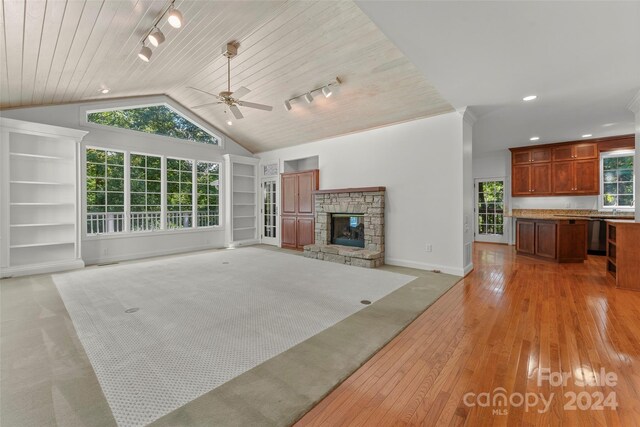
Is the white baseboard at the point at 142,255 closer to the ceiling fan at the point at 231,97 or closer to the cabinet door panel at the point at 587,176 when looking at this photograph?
the ceiling fan at the point at 231,97

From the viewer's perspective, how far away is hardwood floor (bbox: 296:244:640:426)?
153 cm

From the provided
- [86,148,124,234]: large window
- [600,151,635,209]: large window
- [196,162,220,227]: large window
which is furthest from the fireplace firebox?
[600,151,635,209]: large window

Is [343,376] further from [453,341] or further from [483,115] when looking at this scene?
[483,115]

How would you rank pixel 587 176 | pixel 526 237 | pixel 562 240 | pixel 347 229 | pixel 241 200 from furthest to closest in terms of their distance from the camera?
pixel 241 200 → pixel 587 176 → pixel 347 229 → pixel 526 237 → pixel 562 240

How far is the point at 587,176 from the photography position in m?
6.43

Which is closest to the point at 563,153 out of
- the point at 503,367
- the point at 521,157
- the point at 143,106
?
the point at 521,157

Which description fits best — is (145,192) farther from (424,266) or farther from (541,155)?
(541,155)

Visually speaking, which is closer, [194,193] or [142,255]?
[142,255]

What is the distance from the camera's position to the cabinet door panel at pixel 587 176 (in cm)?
635

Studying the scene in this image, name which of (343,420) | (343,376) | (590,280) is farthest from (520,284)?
(343,420)

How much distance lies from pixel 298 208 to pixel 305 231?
652mm

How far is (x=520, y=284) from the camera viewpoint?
3.99 m

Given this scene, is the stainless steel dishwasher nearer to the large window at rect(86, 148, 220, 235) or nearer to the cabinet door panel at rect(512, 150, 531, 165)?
the cabinet door panel at rect(512, 150, 531, 165)

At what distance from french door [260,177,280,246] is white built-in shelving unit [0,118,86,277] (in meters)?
4.28
